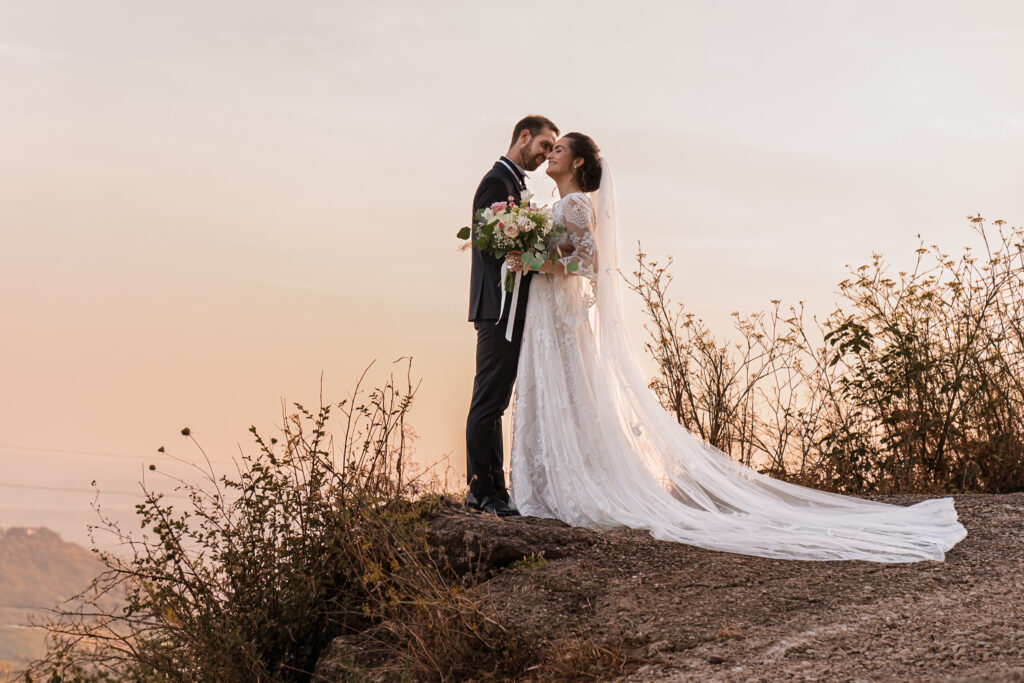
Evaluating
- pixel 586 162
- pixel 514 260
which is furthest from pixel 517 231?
pixel 586 162

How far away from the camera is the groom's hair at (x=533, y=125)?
250 inches

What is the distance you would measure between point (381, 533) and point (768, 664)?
200 cm

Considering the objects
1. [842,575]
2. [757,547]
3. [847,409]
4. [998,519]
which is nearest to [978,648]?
[842,575]

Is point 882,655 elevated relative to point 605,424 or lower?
lower

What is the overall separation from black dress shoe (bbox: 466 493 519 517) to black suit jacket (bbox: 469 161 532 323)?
1.12 m

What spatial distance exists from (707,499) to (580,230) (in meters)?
1.80

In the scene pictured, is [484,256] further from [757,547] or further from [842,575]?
[842,575]

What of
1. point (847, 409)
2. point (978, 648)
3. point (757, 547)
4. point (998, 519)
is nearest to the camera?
point (978, 648)

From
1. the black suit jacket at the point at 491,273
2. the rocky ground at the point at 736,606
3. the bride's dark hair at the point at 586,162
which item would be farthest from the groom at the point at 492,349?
the rocky ground at the point at 736,606

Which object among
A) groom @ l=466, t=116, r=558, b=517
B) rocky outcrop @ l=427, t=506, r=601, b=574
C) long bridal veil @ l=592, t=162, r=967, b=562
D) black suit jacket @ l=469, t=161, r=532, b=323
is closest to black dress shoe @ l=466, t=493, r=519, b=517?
groom @ l=466, t=116, r=558, b=517

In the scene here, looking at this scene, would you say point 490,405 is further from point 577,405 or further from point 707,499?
point 707,499

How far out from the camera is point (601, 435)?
236 inches

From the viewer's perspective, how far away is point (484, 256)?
617 centimetres

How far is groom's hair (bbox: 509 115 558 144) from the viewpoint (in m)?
6.35
